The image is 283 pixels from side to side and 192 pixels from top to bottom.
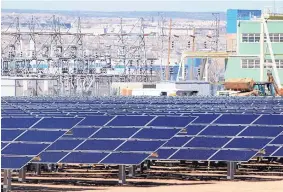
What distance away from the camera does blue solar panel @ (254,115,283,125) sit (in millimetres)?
30767

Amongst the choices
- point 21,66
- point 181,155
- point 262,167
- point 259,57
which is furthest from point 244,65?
point 181,155

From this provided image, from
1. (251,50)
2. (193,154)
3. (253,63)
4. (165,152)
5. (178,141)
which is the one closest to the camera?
(193,154)

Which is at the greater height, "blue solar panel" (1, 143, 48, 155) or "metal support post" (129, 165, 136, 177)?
"blue solar panel" (1, 143, 48, 155)

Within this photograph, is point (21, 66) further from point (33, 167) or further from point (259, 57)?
point (33, 167)

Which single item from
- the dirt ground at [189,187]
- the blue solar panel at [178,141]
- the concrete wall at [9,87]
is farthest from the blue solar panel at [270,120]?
the concrete wall at [9,87]

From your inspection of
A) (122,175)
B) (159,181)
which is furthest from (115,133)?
(159,181)

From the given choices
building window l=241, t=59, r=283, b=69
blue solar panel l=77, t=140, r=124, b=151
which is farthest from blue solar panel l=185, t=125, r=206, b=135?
building window l=241, t=59, r=283, b=69

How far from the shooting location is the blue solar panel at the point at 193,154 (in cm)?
3030

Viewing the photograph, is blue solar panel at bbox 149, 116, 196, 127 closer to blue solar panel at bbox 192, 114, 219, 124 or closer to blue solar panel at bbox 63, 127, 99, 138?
blue solar panel at bbox 192, 114, 219, 124

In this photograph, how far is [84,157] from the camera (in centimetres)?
2878

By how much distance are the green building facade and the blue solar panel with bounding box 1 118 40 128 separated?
5645 centimetres

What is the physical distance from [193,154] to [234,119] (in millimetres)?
1387

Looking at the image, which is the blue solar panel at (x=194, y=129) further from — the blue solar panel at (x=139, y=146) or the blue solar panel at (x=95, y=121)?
the blue solar panel at (x=95, y=121)

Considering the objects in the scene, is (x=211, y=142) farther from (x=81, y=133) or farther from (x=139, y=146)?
(x=81, y=133)
